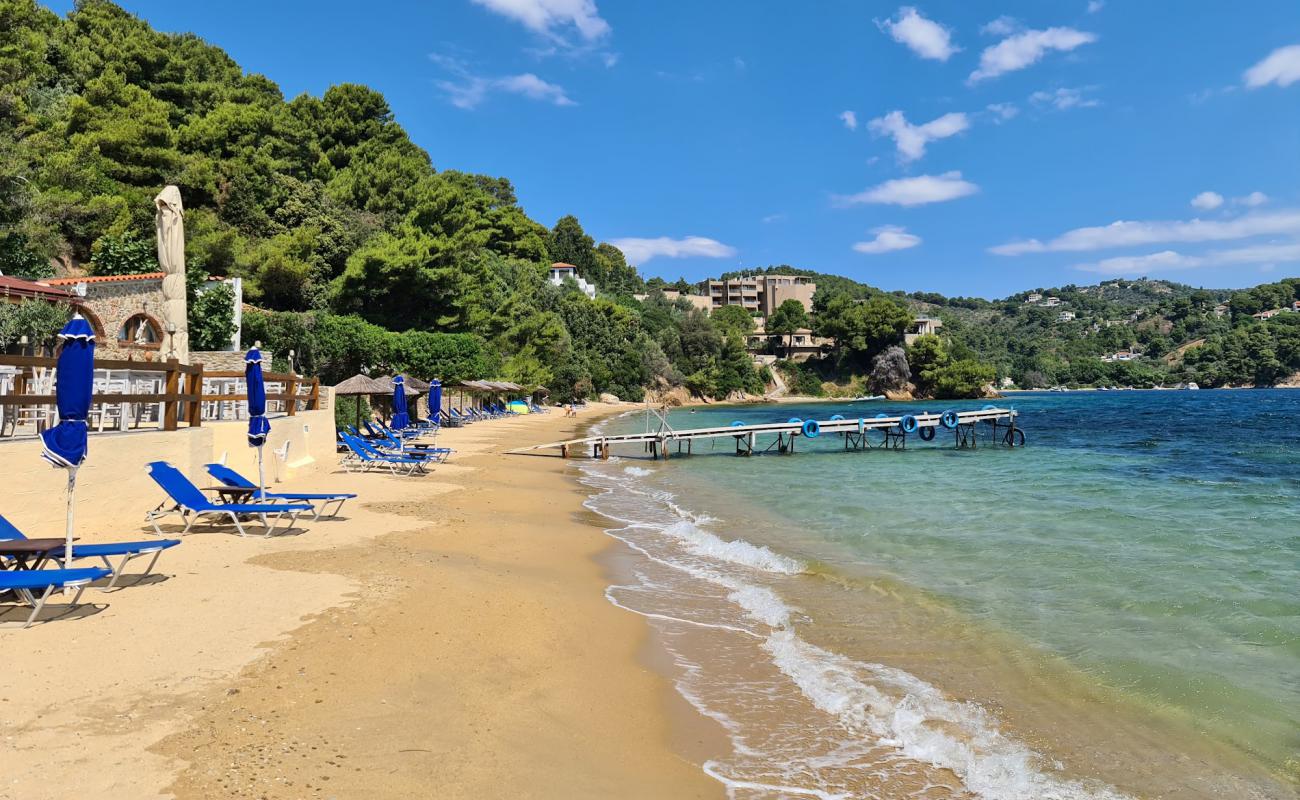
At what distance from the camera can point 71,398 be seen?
6008 mm

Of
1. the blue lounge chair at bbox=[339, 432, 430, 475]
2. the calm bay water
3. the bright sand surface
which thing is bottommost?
the calm bay water

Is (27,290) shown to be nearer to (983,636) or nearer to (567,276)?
(983,636)

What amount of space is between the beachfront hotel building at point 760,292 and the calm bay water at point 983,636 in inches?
4724

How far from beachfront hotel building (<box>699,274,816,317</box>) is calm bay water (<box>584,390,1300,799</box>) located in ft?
394

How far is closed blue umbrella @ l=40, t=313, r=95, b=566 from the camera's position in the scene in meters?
5.95

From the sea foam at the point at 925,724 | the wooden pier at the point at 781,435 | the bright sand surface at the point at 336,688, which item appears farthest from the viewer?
the wooden pier at the point at 781,435

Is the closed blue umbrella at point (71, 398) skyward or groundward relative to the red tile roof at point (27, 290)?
groundward

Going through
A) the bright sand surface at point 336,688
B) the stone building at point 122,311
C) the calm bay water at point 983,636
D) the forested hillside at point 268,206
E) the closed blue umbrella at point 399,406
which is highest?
the forested hillside at point 268,206

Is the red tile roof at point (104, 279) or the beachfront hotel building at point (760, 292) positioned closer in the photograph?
the red tile roof at point (104, 279)

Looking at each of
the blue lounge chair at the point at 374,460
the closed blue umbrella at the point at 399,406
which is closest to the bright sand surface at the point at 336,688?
the blue lounge chair at the point at 374,460

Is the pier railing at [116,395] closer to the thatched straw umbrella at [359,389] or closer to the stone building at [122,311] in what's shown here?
the stone building at [122,311]

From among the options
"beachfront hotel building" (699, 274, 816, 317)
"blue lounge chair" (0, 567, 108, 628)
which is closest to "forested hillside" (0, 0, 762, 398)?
"blue lounge chair" (0, 567, 108, 628)

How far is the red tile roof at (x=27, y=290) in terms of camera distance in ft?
51.3

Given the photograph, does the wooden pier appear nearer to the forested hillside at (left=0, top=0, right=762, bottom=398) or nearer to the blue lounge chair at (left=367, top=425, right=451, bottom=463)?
the blue lounge chair at (left=367, top=425, right=451, bottom=463)
